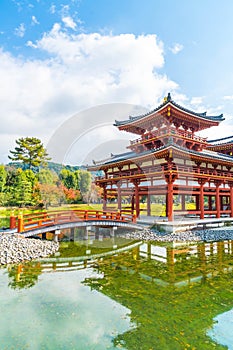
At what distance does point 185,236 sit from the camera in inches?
624

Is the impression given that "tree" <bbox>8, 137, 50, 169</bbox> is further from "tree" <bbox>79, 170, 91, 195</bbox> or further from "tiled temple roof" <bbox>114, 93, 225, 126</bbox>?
"tiled temple roof" <bbox>114, 93, 225, 126</bbox>

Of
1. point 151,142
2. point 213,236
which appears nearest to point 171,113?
point 151,142

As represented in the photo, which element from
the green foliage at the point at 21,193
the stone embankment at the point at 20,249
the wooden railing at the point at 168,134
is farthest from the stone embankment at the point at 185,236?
the green foliage at the point at 21,193

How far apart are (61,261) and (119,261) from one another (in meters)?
2.80

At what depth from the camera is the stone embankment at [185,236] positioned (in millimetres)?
15523

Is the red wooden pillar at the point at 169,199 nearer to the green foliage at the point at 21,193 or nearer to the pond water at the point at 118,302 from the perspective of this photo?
the pond water at the point at 118,302

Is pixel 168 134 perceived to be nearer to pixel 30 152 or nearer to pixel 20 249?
pixel 20 249

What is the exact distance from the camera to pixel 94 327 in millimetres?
5504

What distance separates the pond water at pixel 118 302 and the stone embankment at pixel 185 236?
339 cm

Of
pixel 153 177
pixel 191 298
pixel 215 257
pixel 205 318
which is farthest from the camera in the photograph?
pixel 153 177

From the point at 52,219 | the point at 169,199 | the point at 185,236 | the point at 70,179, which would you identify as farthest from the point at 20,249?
the point at 70,179

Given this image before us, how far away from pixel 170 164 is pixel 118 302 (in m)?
11.7

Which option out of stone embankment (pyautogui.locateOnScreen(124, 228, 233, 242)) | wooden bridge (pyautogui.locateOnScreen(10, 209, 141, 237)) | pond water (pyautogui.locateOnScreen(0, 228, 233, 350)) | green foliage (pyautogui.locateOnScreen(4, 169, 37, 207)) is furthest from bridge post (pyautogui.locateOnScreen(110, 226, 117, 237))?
green foliage (pyautogui.locateOnScreen(4, 169, 37, 207))

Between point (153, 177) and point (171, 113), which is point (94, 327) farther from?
point (171, 113)
